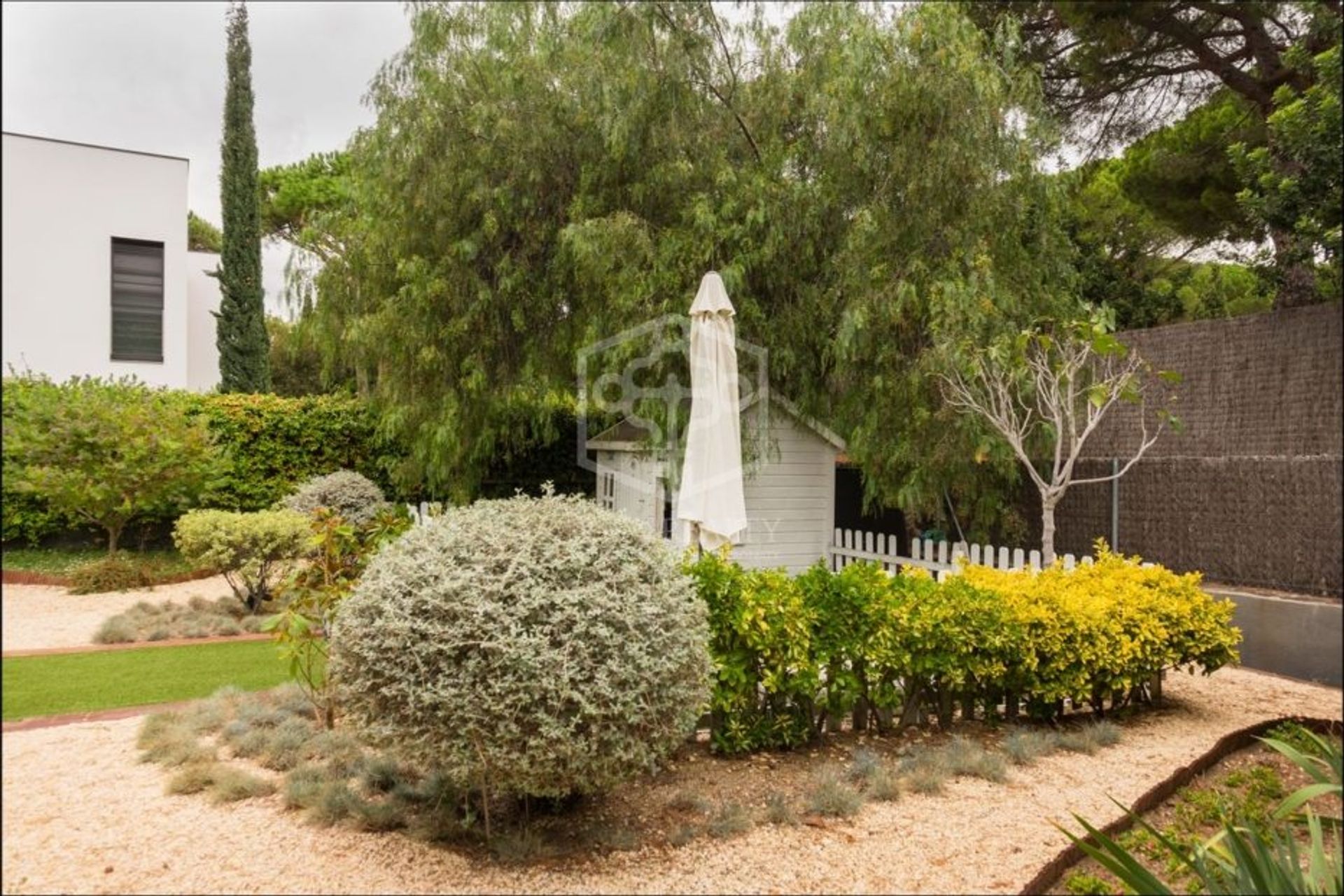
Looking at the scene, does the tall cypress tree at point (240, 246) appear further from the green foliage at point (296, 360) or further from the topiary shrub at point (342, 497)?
the green foliage at point (296, 360)

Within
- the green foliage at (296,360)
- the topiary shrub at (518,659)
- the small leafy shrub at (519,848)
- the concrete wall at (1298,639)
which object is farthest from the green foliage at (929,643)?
the green foliage at (296,360)

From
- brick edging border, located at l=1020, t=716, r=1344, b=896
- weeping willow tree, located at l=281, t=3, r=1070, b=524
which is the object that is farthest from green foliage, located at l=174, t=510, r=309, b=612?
brick edging border, located at l=1020, t=716, r=1344, b=896

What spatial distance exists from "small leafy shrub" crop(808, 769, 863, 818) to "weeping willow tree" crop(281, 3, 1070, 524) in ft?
12.9

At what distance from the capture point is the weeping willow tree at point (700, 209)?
22.7 ft

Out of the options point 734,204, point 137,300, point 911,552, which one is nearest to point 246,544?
point 137,300

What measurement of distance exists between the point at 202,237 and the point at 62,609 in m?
1.22

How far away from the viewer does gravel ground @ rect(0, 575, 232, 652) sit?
163 cm

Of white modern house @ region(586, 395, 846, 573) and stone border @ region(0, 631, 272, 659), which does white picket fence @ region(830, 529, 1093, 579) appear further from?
stone border @ region(0, 631, 272, 659)

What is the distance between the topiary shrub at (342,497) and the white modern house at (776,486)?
243 cm

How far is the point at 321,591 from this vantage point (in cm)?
404

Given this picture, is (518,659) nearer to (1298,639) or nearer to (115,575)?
(115,575)

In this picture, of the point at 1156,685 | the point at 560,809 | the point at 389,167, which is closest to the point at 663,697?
the point at 560,809

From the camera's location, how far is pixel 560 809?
3.21 m

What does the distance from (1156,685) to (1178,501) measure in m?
2.32
